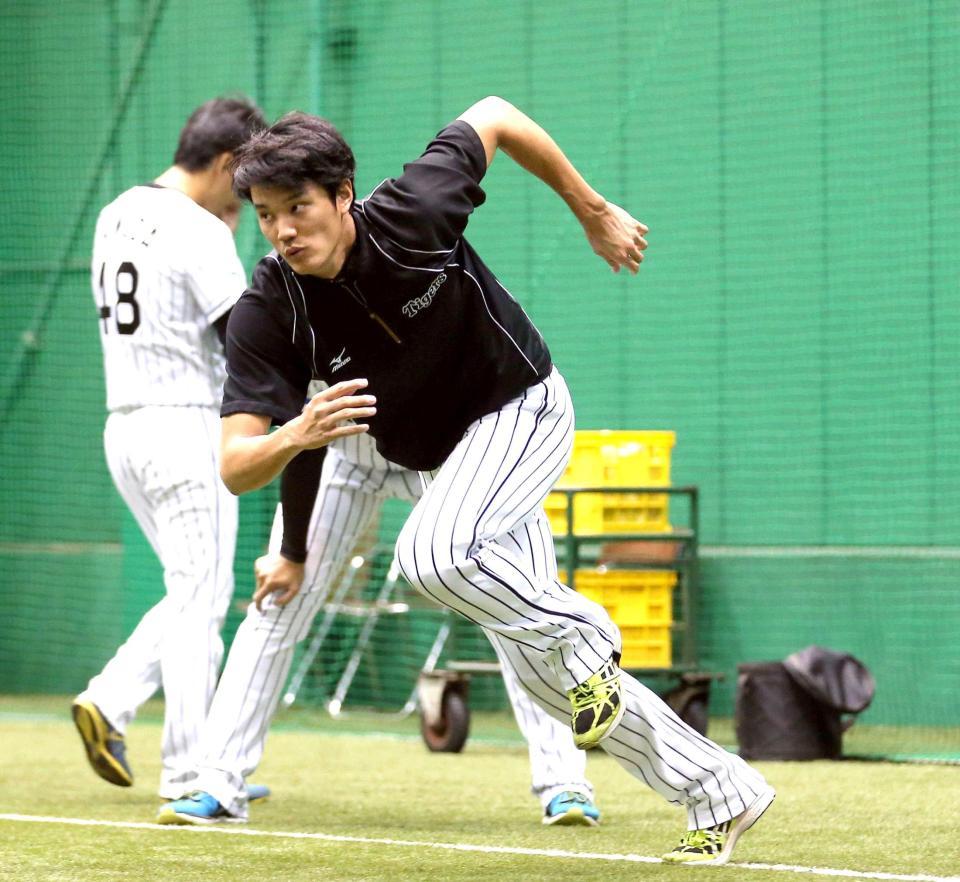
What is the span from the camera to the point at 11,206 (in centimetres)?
1128

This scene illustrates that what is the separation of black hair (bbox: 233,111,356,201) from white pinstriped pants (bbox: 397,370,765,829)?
2.24 feet

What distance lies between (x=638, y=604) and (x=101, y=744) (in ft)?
9.96

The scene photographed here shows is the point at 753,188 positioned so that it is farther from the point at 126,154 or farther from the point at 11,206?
the point at 11,206

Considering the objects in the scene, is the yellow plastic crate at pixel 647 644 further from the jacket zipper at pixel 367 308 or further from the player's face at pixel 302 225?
the player's face at pixel 302 225

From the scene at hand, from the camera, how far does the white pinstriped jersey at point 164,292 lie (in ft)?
18.3

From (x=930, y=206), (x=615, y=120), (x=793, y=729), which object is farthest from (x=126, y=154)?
(x=793, y=729)

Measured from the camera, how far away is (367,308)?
3.88 metres

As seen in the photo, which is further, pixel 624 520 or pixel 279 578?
pixel 624 520

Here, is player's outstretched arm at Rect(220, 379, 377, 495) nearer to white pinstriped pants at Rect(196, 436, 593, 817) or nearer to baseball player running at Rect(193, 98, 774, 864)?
baseball player running at Rect(193, 98, 774, 864)

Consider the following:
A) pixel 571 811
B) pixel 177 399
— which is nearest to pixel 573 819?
pixel 571 811

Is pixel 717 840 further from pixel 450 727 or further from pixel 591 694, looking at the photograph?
pixel 450 727

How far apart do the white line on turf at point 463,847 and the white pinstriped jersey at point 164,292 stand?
135 centimetres

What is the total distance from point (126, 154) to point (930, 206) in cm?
511

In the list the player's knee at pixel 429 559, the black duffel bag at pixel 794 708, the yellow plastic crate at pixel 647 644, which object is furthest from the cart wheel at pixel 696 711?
the player's knee at pixel 429 559
